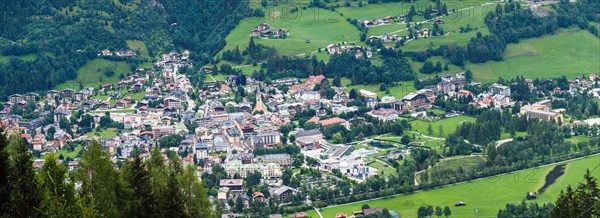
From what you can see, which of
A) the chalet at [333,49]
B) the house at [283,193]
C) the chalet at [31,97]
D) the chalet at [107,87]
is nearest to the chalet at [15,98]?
the chalet at [31,97]

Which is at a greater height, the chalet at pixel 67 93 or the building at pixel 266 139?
the chalet at pixel 67 93

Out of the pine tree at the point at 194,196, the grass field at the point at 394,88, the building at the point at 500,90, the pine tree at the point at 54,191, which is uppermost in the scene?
the pine tree at the point at 54,191

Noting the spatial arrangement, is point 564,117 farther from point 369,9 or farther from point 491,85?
point 369,9

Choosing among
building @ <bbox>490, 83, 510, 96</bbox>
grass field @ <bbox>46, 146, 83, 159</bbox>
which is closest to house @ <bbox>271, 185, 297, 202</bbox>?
grass field @ <bbox>46, 146, 83, 159</bbox>

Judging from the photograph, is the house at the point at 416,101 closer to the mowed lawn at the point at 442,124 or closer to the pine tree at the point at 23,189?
the mowed lawn at the point at 442,124

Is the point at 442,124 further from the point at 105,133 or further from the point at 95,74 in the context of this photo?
the point at 95,74

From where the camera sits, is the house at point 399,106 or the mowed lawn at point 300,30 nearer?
the house at point 399,106

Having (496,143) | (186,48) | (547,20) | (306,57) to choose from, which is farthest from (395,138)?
(186,48)
